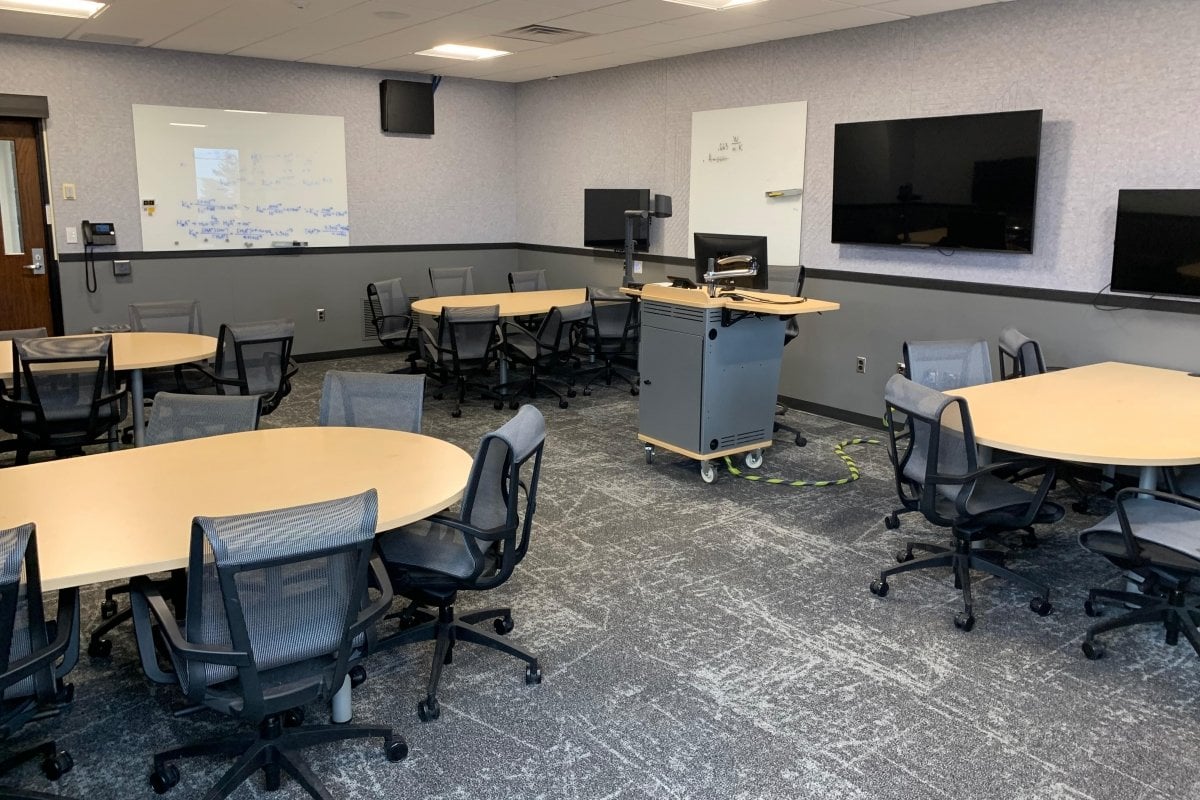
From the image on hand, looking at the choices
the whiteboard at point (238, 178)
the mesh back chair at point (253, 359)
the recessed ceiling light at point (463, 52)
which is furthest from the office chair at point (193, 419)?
the whiteboard at point (238, 178)

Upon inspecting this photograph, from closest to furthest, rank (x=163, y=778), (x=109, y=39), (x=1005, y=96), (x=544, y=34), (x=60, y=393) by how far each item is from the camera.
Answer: (x=163, y=778) → (x=60, y=393) → (x=1005, y=96) → (x=544, y=34) → (x=109, y=39)

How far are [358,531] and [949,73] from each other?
16.9ft

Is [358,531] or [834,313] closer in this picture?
[358,531]

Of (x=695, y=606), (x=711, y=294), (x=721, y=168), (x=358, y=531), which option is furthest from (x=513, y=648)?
(x=721, y=168)

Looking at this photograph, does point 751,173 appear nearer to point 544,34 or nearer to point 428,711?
point 544,34

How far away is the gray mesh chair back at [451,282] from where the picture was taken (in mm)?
8453

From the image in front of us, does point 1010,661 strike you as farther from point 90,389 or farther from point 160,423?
point 90,389

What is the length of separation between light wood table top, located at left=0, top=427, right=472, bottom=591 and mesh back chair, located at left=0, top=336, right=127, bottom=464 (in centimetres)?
170

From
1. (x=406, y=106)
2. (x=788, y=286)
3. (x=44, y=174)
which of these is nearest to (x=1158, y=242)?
(x=788, y=286)

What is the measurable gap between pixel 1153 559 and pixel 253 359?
458 cm

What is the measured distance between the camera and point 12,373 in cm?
450

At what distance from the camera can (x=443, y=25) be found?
254 inches

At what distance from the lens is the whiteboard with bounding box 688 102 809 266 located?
6.82 m

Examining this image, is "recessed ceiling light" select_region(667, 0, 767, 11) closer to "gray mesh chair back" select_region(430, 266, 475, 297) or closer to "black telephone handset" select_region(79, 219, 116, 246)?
"gray mesh chair back" select_region(430, 266, 475, 297)
